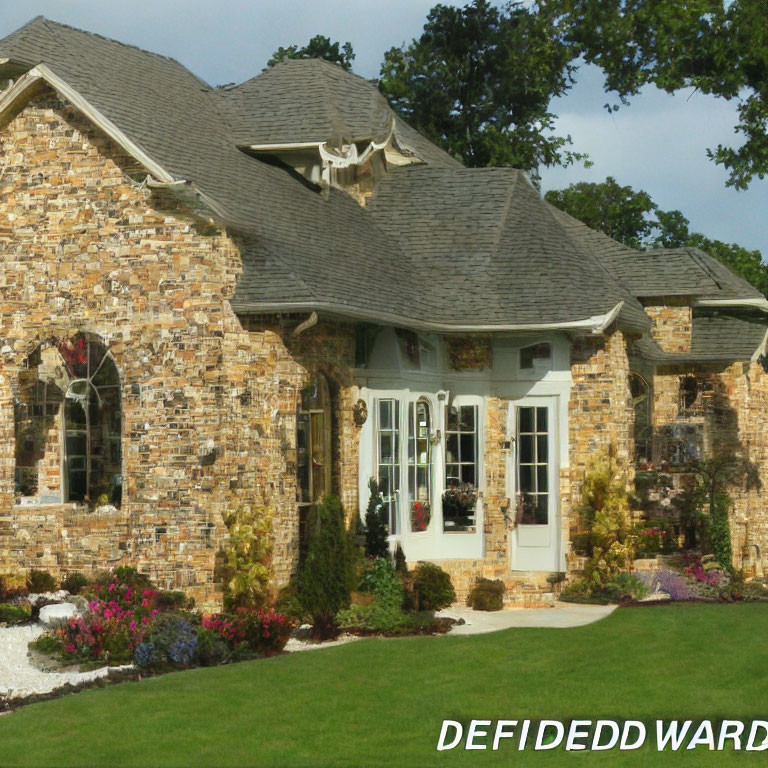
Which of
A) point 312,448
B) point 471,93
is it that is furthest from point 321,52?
point 312,448

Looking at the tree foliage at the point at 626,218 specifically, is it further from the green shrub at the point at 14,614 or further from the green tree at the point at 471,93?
the green shrub at the point at 14,614

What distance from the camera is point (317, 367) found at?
2092 cm

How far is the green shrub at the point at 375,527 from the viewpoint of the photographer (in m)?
21.4

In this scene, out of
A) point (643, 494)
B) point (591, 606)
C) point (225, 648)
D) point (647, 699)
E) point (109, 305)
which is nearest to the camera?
point (647, 699)

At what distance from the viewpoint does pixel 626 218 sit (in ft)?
156

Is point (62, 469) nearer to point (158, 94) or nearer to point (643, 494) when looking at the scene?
point (158, 94)

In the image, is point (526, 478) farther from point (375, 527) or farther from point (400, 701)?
point (400, 701)

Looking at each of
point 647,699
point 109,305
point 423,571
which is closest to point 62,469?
point 109,305

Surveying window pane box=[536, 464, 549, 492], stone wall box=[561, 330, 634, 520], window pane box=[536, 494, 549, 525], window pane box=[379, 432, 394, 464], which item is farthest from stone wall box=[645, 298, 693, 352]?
window pane box=[379, 432, 394, 464]

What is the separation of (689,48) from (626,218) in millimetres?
19864

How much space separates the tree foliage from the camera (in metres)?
43.4

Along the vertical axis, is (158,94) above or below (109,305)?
above

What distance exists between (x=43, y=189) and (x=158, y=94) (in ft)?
11.6

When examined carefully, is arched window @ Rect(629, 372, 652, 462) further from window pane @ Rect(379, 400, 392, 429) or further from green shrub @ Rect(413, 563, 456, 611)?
green shrub @ Rect(413, 563, 456, 611)
